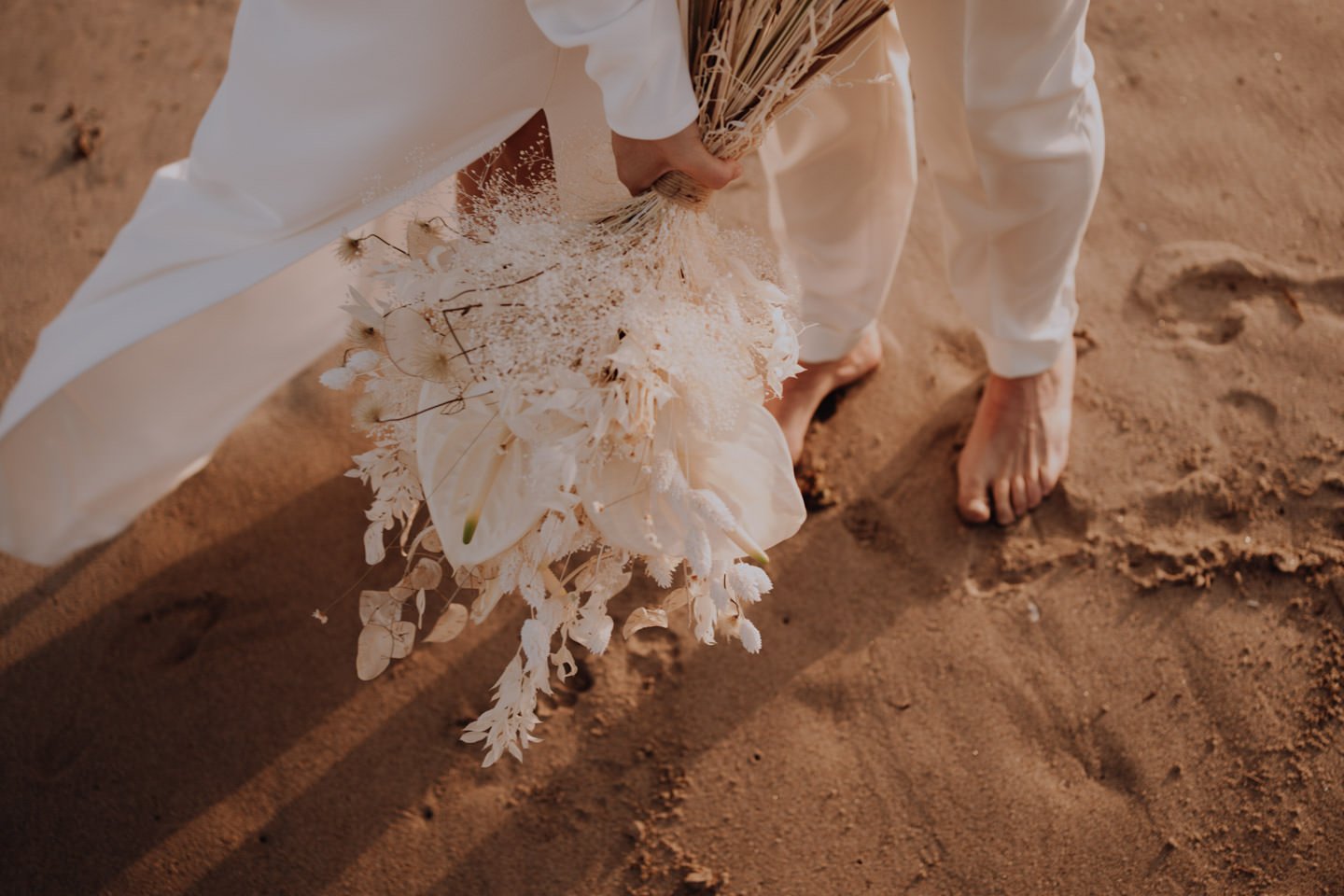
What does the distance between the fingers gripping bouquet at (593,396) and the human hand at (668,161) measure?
0.02 m

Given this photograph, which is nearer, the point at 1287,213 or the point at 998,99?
the point at 998,99

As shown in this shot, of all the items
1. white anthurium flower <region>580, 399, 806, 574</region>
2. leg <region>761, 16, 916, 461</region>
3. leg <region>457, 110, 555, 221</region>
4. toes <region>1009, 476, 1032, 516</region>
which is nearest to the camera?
white anthurium flower <region>580, 399, 806, 574</region>

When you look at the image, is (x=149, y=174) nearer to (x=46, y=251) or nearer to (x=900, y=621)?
(x=46, y=251)

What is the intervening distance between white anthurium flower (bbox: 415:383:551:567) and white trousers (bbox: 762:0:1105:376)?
2.31 feet

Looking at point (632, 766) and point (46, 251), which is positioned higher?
point (46, 251)

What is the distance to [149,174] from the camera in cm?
231

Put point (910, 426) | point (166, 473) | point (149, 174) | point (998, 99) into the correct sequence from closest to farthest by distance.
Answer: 1. point (998, 99)
2. point (166, 473)
3. point (910, 426)
4. point (149, 174)

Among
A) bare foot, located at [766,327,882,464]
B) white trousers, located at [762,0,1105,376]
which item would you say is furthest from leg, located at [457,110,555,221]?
bare foot, located at [766,327,882,464]

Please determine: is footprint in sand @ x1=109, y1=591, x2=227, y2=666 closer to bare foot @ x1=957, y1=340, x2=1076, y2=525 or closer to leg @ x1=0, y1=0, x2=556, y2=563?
leg @ x1=0, y1=0, x2=556, y2=563

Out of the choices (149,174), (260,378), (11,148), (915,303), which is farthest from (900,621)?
(11,148)

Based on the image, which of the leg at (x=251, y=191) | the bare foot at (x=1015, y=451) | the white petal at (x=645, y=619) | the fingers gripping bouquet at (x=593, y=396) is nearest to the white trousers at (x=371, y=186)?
Result: the leg at (x=251, y=191)

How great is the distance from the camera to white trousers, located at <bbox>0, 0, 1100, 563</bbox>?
3.94 ft

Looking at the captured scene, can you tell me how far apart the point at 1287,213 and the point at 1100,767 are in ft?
4.75

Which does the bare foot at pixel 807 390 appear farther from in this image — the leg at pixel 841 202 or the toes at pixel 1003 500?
the toes at pixel 1003 500
